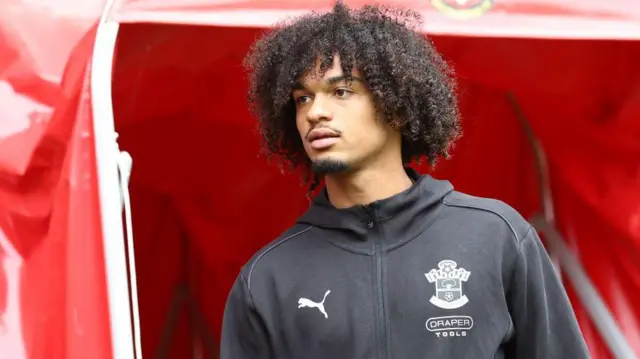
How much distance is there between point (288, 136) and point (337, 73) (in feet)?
0.64

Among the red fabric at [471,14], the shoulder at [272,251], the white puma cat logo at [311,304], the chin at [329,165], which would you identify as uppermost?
the red fabric at [471,14]

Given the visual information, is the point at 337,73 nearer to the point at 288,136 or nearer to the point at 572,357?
the point at 288,136

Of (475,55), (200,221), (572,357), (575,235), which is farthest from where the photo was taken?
(200,221)

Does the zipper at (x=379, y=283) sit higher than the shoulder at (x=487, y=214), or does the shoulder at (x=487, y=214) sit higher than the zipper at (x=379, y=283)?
the shoulder at (x=487, y=214)

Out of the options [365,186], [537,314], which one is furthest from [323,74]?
[537,314]

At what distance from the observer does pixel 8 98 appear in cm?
140

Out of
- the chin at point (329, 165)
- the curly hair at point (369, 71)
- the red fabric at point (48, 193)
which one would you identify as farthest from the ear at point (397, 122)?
the red fabric at point (48, 193)

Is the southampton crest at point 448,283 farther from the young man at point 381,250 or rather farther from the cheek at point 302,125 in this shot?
the cheek at point 302,125

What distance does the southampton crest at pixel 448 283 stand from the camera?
119 cm

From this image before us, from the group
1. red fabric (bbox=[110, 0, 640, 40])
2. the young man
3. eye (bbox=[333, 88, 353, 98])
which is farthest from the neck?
red fabric (bbox=[110, 0, 640, 40])

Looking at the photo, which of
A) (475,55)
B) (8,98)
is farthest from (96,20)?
(475,55)

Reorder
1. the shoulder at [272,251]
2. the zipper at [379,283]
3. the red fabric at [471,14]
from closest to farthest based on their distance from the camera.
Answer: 1. the zipper at [379,283]
2. the shoulder at [272,251]
3. the red fabric at [471,14]

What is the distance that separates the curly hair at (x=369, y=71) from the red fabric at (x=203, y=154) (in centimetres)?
9

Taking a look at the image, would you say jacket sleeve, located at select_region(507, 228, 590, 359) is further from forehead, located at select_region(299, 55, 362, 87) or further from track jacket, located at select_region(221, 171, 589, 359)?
forehead, located at select_region(299, 55, 362, 87)
